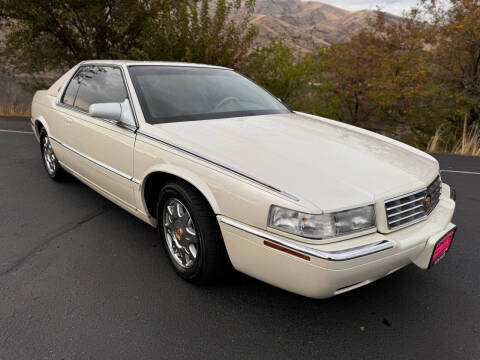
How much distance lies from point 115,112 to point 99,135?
0.48 metres

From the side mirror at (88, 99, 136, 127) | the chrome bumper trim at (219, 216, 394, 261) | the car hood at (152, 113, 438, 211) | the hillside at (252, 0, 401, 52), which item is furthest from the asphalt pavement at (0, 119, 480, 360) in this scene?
the hillside at (252, 0, 401, 52)

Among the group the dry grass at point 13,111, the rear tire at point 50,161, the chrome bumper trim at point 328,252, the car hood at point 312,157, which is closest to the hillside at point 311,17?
the dry grass at point 13,111

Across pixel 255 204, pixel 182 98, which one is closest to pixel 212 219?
pixel 255 204

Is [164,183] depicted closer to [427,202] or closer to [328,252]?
[328,252]

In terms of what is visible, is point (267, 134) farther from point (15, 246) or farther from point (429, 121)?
point (429, 121)

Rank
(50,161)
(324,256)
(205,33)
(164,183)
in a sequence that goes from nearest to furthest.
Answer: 1. (324,256)
2. (164,183)
3. (50,161)
4. (205,33)

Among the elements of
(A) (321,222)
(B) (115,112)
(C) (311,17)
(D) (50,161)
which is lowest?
(D) (50,161)

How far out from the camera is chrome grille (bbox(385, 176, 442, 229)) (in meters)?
2.02

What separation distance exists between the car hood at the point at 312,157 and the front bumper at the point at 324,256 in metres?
0.23

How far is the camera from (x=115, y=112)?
273 cm

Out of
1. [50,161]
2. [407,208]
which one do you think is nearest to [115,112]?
[407,208]

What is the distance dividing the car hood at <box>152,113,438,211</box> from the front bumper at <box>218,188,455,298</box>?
23 cm

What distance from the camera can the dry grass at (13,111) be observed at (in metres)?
10.6

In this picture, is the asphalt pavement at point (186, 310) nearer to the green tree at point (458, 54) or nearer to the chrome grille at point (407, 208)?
the chrome grille at point (407, 208)
